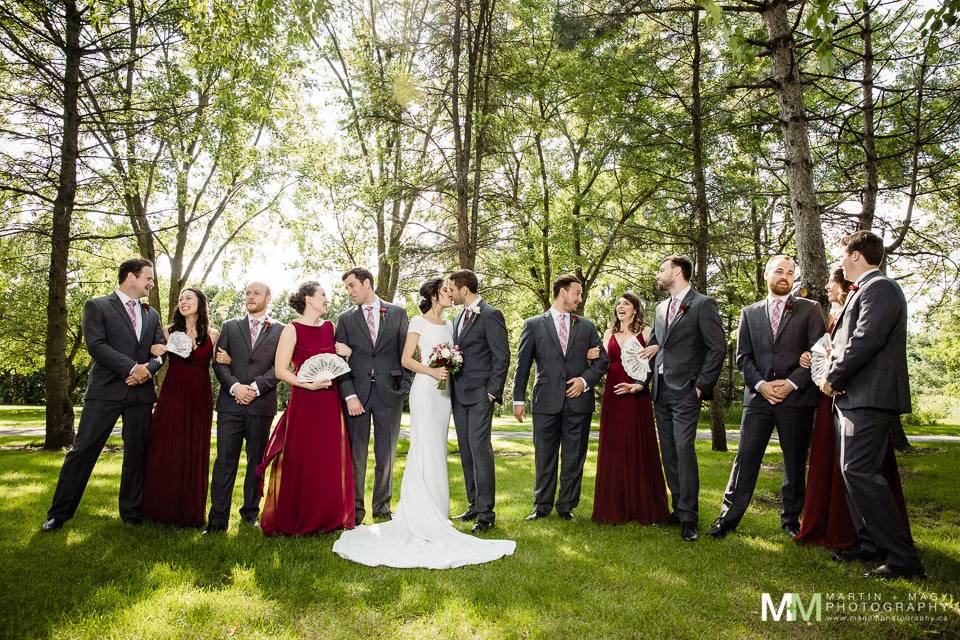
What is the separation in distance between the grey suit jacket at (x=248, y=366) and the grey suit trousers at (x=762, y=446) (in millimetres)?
4606

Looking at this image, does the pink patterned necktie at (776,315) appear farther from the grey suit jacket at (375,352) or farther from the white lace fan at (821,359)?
the grey suit jacket at (375,352)

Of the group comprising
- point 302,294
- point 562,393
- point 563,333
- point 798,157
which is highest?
point 798,157

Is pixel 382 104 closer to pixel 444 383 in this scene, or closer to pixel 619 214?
pixel 444 383

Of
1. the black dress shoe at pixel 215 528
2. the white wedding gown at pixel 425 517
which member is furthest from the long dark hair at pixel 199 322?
the white wedding gown at pixel 425 517

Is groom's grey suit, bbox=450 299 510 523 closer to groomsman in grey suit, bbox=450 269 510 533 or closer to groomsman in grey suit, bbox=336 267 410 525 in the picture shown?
groomsman in grey suit, bbox=450 269 510 533

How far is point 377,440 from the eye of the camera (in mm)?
6152

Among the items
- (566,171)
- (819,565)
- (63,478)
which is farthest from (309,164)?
(819,565)

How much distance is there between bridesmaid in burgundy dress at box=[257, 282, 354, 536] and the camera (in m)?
5.34

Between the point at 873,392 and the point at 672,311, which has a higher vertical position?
the point at 672,311

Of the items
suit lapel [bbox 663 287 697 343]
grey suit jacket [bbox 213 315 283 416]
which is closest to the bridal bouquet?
grey suit jacket [bbox 213 315 283 416]

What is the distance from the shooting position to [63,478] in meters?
5.37

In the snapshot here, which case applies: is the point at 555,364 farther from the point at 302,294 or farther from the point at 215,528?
the point at 215,528

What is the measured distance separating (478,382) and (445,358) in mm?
503

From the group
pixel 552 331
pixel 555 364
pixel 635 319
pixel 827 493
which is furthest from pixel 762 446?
pixel 552 331
